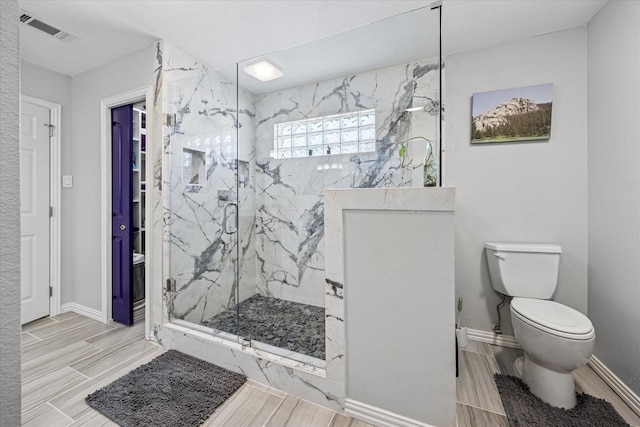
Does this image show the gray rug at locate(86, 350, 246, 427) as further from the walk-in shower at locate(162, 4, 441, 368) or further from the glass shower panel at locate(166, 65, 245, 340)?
the glass shower panel at locate(166, 65, 245, 340)

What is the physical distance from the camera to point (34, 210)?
258cm

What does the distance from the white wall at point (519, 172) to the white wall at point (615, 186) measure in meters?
0.08

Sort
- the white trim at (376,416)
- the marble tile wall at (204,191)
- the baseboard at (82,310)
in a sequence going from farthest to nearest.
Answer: the baseboard at (82,310)
the marble tile wall at (204,191)
the white trim at (376,416)

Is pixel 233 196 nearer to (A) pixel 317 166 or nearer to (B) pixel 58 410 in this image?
(A) pixel 317 166

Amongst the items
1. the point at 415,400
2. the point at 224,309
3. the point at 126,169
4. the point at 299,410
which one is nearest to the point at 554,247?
the point at 415,400

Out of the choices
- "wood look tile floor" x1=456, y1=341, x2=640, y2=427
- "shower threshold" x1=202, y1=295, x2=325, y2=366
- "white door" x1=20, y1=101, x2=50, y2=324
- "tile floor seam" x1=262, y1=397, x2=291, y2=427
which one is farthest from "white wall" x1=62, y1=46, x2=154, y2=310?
"wood look tile floor" x1=456, y1=341, x2=640, y2=427

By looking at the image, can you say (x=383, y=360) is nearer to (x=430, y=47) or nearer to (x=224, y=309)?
(x=224, y=309)

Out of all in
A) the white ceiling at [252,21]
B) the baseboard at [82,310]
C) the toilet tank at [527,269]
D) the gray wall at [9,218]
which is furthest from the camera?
the baseboard at [82,310]

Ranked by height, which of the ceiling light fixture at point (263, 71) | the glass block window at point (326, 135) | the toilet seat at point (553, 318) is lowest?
the toilet seat at point (553, 318)

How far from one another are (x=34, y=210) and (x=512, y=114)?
4299mm

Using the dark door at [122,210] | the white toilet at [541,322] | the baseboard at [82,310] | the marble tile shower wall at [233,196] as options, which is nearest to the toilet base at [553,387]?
the white toilet at [541,322]

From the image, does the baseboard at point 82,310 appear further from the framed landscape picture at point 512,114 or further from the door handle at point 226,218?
the framed landscape picture at point 512,114

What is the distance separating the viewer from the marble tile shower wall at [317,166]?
5.06 feet

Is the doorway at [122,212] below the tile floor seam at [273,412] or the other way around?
the other way around
